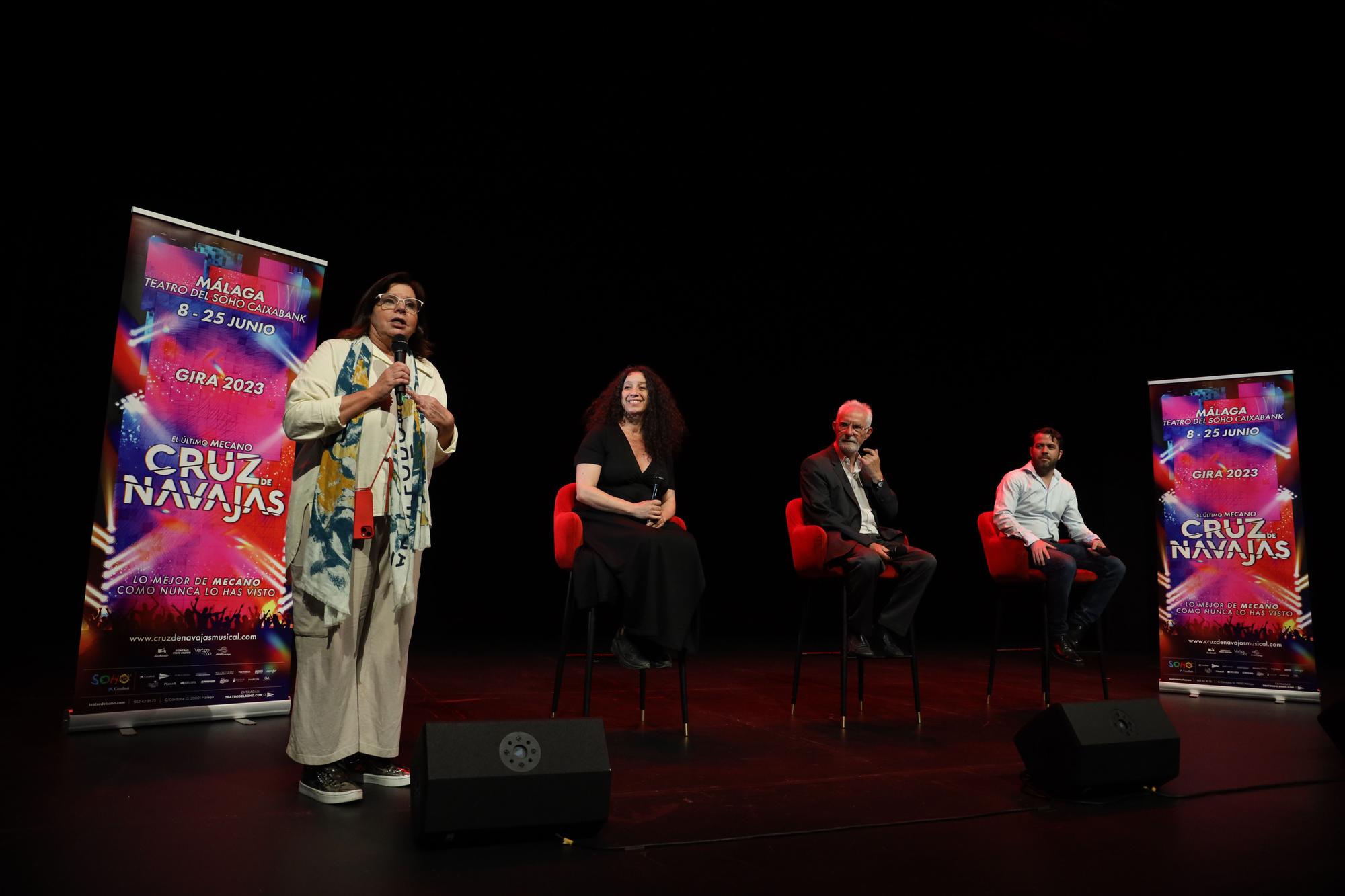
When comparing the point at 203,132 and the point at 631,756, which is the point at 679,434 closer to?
the point at 631,756

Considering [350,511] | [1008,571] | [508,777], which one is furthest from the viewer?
[1008,571]

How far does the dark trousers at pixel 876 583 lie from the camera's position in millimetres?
3465

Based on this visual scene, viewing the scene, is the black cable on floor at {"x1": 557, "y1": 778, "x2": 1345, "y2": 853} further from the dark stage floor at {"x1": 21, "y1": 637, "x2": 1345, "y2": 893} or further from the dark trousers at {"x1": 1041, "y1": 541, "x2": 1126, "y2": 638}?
the dark trousers at {"x1": 1041, "y1": 541, "x2": 1126, "y2": 638}

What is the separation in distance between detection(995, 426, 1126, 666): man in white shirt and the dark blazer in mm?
693

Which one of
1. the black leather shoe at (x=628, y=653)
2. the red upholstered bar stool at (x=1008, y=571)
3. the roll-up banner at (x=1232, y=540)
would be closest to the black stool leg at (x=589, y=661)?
the black leather shoe at (x=628, y=653)

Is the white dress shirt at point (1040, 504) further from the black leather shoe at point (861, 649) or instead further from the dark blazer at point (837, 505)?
the black leather shoe at point (861, 649)

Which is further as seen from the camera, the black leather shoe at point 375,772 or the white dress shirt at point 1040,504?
the white dress shirt at point 1040,504

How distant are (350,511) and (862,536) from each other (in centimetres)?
211

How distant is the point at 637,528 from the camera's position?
3.13m

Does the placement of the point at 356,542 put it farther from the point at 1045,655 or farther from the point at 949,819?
the point at 1045,655

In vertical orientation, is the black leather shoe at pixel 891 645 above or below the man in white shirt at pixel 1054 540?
below

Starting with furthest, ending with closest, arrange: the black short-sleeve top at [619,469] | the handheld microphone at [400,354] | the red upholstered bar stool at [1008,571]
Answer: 1. the red upholstered bar stool at [1008,571]
2. the black short-sleeve top at [619,469]
3. the handheld microphone at [400,354]

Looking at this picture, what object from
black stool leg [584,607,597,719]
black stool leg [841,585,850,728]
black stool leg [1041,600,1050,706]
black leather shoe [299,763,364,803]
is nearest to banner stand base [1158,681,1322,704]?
black stool leg [1041,600,1050,706]

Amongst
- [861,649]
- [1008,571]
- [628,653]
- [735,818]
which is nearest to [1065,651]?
[1008,571]
